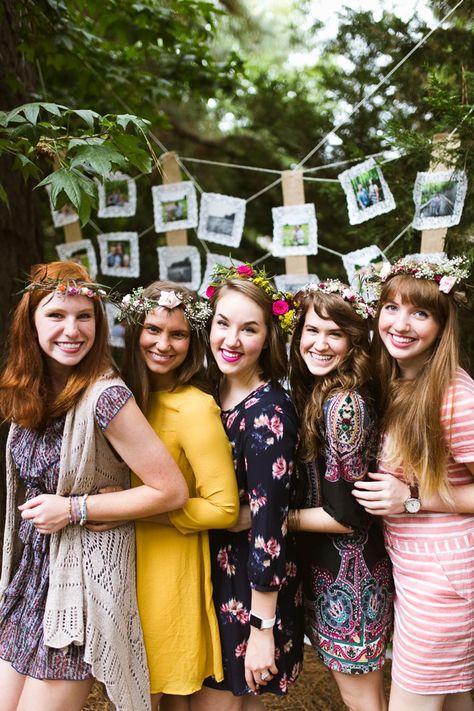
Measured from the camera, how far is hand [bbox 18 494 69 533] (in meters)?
1.92

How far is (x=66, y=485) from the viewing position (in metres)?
1.96

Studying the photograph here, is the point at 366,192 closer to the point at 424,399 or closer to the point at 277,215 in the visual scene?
the point at 277,215

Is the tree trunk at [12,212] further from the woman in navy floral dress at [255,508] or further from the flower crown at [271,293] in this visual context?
the woman in navy floral dress at [255,508]

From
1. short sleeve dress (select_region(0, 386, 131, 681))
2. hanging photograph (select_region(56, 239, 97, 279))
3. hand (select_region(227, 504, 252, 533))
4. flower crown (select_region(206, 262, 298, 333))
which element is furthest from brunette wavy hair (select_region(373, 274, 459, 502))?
hanging photograph (select_region(56, 239, 97, 279))

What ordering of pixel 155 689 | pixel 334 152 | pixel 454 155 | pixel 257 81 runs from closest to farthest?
1. pixel 155 689
2. pixel 454 155
3. pixel 334 152
4. pixel 257 81

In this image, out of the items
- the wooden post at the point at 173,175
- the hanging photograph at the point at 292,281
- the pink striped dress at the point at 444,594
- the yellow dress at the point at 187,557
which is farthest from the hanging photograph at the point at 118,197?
the pink striped dress at the point at 444,594

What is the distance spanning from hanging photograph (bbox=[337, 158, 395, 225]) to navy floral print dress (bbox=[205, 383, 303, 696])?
1.32 meters

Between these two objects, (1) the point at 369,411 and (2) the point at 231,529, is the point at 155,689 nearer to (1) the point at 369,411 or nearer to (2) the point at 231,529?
(2) the point at 231,529

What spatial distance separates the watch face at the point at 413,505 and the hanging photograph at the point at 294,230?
63.8 inches

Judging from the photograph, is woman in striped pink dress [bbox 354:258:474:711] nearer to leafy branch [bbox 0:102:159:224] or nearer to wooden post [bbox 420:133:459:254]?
wooden post [bbox 420:133:459:254]

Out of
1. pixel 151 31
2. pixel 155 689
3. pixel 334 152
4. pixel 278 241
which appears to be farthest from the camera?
pixel 334 152

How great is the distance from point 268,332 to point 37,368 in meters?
0.81

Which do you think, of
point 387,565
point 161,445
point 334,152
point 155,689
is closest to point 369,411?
point 387,565

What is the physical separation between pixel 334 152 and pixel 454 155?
1.49 m
